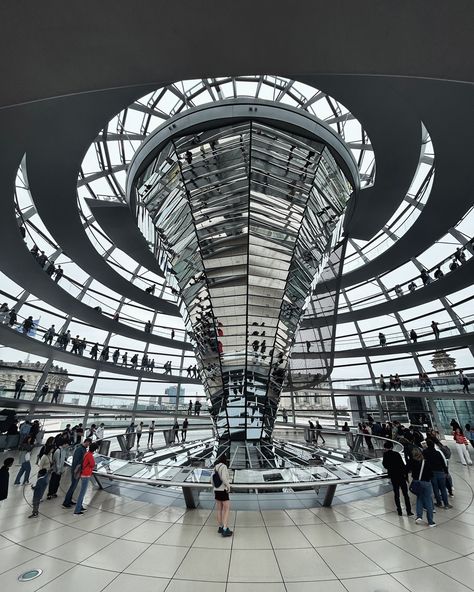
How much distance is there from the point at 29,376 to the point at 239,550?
70.7 feet

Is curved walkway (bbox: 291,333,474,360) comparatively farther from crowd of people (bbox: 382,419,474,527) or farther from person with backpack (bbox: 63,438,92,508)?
person with backpack (bbox: 63,438,92,508)

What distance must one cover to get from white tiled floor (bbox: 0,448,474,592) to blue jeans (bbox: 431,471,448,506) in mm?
290

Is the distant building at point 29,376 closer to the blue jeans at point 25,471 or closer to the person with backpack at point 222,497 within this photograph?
the blue jeans at point 25,471

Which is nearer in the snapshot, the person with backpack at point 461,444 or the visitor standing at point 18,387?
the person with backpack at point 461,444

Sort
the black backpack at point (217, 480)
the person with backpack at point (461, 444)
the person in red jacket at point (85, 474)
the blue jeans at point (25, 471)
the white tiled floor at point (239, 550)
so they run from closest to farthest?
the white tiled floor at point (239, 550)
the black backpack at point (217, 480)
the person in red jacket at point (85, 474)
the blue jeans at point (25, 471)
the person with backpack at point (461, 444)

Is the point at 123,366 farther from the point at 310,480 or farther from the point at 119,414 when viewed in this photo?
the point at 310,480

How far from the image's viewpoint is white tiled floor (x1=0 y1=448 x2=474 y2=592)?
152 inches

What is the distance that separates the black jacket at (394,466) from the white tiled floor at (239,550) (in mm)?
755

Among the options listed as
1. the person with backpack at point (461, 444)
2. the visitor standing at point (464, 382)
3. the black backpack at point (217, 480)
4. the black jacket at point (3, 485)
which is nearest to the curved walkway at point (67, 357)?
the black jacket at point (3, 485)

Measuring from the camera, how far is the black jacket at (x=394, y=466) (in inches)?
252

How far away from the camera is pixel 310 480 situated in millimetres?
6336

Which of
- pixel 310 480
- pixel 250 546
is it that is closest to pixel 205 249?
pixel 310 480

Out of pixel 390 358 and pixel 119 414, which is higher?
pixel 390 358

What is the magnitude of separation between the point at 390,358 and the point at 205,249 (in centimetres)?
A: 2185
